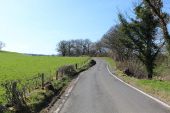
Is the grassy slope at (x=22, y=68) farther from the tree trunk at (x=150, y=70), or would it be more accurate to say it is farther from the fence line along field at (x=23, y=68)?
the tree trunk at (x=150, y=70)

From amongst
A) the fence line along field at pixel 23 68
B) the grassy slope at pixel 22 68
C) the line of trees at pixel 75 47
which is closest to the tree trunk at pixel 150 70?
the fence line along field at pixel 23 68

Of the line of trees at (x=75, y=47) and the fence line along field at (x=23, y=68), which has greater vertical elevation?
the line of trees at (x=75, y=47)

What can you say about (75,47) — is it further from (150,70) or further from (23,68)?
(150,70)

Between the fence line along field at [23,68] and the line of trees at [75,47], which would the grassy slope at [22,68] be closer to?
the fence line along field at [23,68]

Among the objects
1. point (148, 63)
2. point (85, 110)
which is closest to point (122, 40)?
point (148, 63)

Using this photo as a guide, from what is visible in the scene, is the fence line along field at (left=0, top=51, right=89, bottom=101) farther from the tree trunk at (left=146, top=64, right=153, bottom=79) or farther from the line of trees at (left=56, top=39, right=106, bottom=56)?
the line of trees at (left=56, top=39, right=106, bottom=56)

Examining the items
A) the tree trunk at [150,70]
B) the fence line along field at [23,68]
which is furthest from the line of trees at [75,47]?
the tree trunk at [150,70]

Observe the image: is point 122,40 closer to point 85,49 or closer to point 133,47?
point 133,47

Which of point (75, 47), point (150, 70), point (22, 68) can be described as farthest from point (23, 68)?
point (75, 47)

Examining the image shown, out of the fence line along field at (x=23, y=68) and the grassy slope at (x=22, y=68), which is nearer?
the fence line along field at (x=23, y=68)

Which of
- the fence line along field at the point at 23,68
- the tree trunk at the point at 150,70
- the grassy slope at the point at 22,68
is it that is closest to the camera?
the fence line along field at the point at 23,68

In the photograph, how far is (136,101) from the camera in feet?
61.6

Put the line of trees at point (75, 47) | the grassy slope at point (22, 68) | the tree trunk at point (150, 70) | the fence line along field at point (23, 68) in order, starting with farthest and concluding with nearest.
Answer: the line of trees at point (75, 47), the tree trunk at point (150, 70), the grassy slope at point (22, 68), the fence line along field at point (23, 68)

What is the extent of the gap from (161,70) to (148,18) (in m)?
13.9
